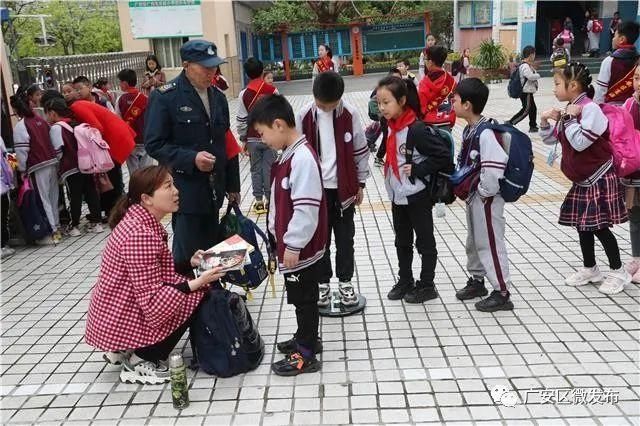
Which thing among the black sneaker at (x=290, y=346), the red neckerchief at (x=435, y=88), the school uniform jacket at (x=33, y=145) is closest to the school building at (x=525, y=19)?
the red neckerchief at (x=435, y=88)

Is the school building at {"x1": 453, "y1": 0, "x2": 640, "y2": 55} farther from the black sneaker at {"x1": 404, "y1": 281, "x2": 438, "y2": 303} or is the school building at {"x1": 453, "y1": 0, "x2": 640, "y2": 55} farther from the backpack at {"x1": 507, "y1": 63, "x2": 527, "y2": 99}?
the black sneaker at {"x1": 404, "y1": 281, "x2": 438, "y2": 303}

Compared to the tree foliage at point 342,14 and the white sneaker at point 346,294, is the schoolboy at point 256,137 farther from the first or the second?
the tree foliage at point 342,14

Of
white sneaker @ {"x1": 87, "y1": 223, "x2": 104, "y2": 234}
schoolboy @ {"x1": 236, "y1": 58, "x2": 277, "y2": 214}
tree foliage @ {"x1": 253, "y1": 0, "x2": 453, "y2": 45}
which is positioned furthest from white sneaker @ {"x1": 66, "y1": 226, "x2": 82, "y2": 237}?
tree foliage @ {"x1": 253, "y1": 0, "x2": 453, "y2": 45}

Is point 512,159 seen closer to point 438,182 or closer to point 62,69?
point 438,182

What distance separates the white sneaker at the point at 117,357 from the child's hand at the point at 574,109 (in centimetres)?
314

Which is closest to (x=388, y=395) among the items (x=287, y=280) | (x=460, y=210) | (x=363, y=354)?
(x=363, y=354)

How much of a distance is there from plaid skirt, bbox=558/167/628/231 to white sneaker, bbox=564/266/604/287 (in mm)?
416

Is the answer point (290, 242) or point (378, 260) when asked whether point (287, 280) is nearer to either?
point (290, 242)

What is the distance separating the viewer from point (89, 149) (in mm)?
6066

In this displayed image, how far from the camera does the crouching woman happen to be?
3000 mm

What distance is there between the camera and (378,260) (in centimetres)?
509

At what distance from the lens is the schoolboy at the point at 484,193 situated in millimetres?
3658

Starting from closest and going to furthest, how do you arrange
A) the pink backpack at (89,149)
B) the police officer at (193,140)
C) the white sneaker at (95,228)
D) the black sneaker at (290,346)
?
1. the black sneaker at (290,346)
2. the police officer at (193,140)
3. the pink backpack at (89,149)
4. the white sneaker at (95,228)

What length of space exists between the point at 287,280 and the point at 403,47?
87.3 feet
